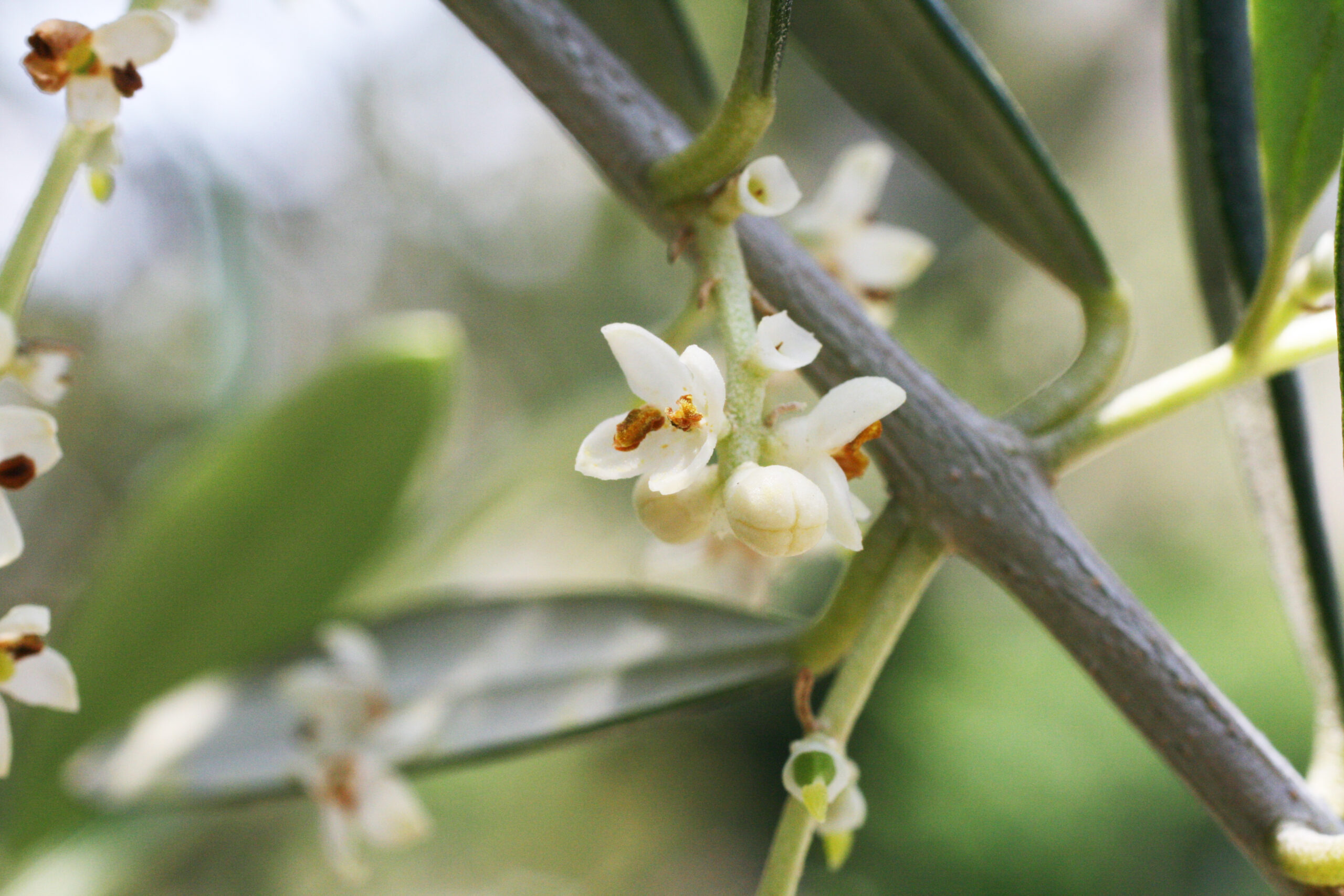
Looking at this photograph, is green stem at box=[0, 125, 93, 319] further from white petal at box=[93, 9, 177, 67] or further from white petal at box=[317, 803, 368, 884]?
white petal at box=[317, 803, 368, 884]

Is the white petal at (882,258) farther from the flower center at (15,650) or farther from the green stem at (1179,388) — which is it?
the flower center at (15,650)

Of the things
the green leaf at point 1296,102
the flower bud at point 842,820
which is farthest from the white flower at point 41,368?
the green leaf at point 1296,102

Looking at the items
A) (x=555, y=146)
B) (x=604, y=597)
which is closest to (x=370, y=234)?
(x=555, y=146)

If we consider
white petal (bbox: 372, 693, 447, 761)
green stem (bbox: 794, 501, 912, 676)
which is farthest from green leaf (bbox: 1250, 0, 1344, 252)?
white petal (bbox: 372, 693, 447, 761)

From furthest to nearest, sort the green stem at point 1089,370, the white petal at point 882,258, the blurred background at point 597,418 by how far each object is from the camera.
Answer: the blurred background at point 597,418
the white petal at point 882,258
the green stem at point 1089,370

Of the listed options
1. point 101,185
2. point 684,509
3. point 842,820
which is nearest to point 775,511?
point 684,509

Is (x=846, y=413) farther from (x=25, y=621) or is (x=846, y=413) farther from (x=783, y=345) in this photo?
(x=25, y=621)

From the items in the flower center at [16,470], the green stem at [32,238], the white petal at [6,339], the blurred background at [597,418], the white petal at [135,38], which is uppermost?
the white petal at [135,38]
